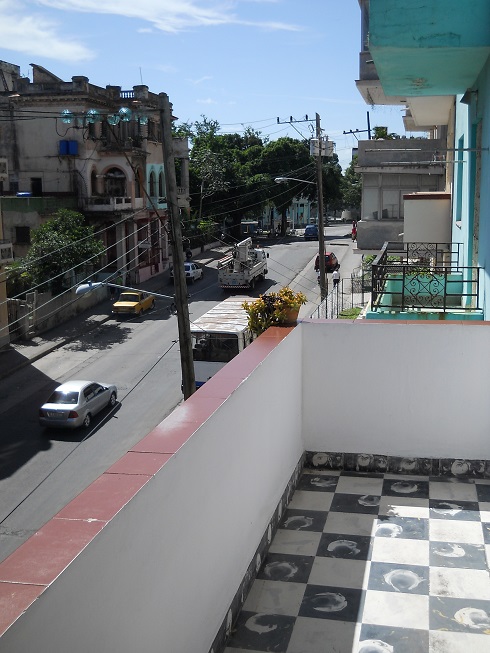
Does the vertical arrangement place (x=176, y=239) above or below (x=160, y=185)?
below

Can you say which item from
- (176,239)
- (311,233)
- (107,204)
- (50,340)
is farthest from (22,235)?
(311,233)

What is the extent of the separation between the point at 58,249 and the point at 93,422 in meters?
11.4

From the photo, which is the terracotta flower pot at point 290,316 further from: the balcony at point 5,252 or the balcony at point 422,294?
the balcony at point 5,252

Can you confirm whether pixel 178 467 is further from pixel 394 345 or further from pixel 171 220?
pixel 171 220

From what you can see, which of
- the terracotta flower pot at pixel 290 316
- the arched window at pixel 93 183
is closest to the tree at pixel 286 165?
the arched window at pixel 93 183

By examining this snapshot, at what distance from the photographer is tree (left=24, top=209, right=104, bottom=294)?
93.7ft

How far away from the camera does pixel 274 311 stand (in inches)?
267

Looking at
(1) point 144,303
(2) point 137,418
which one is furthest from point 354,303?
(2) point 137,418

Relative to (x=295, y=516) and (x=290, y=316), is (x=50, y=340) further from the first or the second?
(x=295, y=516)

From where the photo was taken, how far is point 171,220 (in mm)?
13297

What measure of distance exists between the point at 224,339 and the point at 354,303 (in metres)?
12.8

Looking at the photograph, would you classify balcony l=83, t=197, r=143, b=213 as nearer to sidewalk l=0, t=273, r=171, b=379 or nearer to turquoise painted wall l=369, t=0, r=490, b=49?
sidewalk l=0, t=273, r=171, b=379

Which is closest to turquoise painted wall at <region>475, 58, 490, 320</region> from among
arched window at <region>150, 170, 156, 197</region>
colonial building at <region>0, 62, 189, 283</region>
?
colonial building at <region>0, 62, 189, 283</region>

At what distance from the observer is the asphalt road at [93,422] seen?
1415 cm
